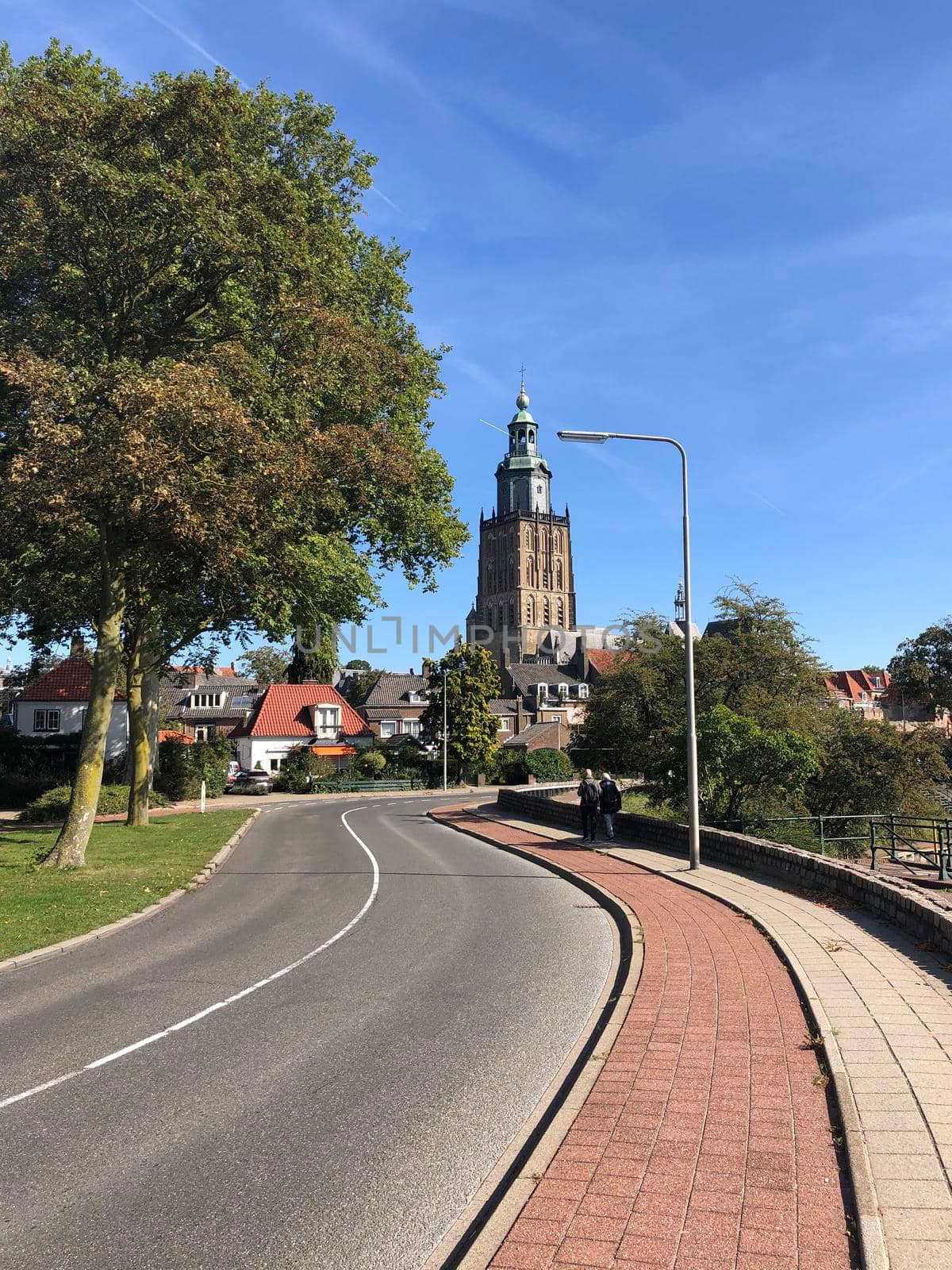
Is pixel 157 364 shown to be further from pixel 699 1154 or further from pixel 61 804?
pixel 61 804

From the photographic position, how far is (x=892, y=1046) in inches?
267

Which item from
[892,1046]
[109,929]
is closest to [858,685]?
[109,929]

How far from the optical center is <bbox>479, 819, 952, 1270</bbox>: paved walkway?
4398mm

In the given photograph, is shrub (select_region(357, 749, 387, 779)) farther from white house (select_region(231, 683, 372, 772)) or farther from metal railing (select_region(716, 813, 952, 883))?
metal railing (select_region(716, 813, 952, 883))

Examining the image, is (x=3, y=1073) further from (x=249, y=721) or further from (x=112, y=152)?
(x=249, y=721)

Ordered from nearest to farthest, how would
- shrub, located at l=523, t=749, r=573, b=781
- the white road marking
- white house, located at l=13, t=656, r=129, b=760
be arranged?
the white road marking < white house, located at l=13, t=656, r=129, b=760 < shrub, located at l=523, t=749, r=573, b=781

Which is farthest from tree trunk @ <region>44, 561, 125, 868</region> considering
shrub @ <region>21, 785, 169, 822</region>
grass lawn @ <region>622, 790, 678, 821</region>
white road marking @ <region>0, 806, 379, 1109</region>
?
shrub @ <region>21, 785, 169, 822</region>

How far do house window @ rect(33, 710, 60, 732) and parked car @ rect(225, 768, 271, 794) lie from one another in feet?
33.3

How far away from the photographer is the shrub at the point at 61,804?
33.9m

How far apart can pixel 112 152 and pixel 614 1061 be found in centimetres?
1819

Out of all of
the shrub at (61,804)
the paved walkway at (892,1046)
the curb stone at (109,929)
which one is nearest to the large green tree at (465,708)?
the shrub at (61,804)

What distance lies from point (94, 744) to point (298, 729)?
160 feet

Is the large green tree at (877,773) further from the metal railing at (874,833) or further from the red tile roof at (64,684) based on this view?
the red tile roof at (64,684)

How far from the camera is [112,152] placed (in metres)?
17.5
